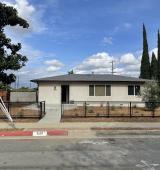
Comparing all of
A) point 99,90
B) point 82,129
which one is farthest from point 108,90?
point 82,129

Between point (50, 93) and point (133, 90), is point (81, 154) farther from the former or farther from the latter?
point (133, 90)

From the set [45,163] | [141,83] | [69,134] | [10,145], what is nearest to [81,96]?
[141,83]

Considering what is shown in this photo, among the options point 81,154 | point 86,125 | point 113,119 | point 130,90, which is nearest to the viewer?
point 81,154

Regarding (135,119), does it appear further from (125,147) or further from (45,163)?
(45,163)

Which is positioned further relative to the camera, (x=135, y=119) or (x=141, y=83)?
(x=141, y=83)

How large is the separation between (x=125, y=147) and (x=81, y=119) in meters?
9.24

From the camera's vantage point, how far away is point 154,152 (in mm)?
11250

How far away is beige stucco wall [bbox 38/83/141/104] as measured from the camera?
116 ft

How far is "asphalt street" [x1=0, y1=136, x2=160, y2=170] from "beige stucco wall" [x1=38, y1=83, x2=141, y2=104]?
68.5 feet

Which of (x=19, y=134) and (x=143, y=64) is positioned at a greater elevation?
(x=143, y=64)

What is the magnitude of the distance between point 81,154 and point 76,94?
24.7 meters

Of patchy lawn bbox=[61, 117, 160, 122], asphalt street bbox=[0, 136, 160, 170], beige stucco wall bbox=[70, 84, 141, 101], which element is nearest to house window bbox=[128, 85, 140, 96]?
beige stucco wall bbox=[70, 84, 141, 101]

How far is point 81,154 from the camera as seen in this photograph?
427 inches

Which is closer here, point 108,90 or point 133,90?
point 108,90
